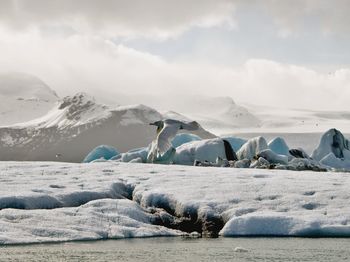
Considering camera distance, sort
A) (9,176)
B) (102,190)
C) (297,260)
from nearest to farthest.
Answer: (297,260) → (102,190) → (9,176)

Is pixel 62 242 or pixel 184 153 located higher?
pixel 184 153

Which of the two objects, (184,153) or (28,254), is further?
(184,153)

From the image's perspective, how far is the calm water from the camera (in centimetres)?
2708

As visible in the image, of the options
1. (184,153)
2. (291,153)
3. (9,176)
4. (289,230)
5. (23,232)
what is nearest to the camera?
(23,232)

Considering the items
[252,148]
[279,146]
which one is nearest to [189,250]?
[252,148]

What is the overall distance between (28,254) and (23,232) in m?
4.18

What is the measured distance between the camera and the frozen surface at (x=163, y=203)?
110 ft

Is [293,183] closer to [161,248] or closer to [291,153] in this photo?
[161,248]

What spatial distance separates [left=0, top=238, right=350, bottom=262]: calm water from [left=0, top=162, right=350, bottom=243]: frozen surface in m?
1.37

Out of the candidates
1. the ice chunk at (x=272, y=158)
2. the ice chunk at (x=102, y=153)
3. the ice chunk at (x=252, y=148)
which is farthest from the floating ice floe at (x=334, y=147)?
the ice chunk at (x=102, y=153)

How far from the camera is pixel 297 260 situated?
2680cm

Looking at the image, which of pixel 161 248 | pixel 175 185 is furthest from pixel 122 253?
pixel 175 185

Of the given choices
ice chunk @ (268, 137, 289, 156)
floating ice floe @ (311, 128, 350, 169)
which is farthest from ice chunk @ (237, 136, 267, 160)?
ice chunk @ (268, 137, 289, 156)

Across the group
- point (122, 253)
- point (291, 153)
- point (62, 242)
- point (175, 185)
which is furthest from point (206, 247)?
point (291, 153)
